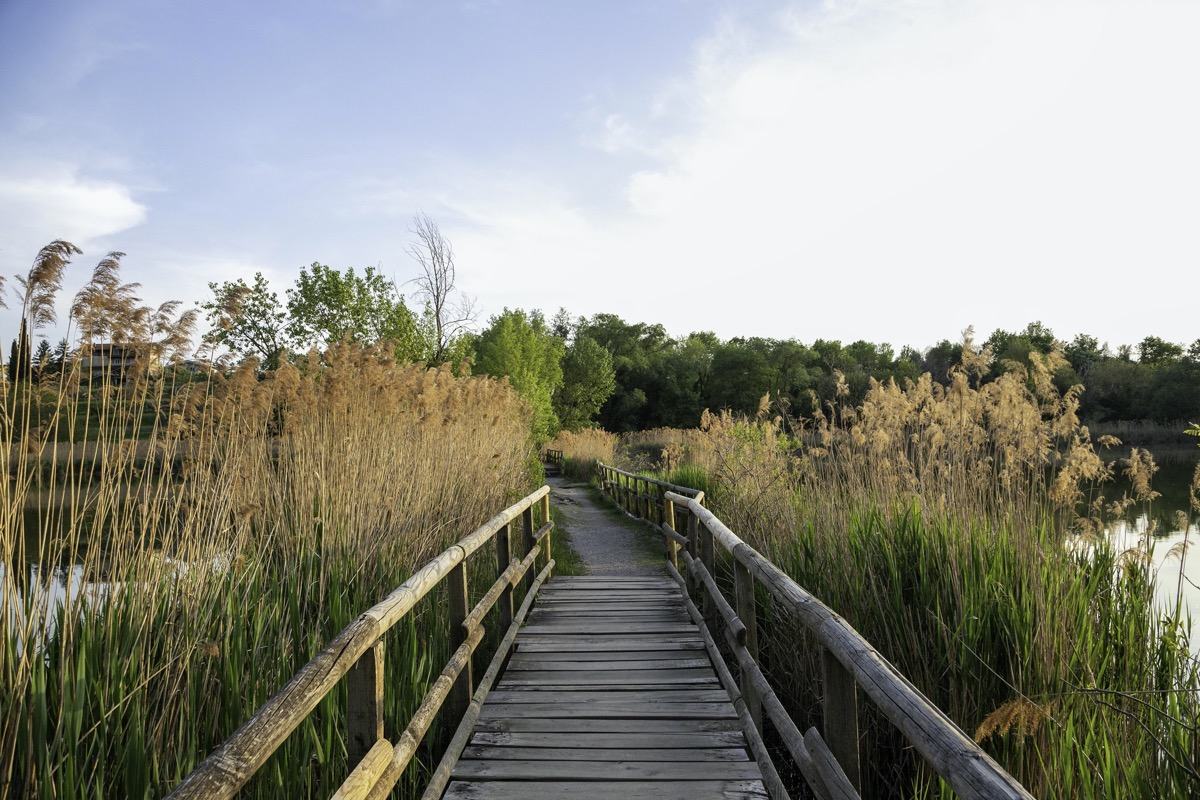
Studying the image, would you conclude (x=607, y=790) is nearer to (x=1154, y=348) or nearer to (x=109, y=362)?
(x=109, y=362)

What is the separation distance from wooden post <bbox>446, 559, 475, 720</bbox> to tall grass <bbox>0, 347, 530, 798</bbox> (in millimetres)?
214

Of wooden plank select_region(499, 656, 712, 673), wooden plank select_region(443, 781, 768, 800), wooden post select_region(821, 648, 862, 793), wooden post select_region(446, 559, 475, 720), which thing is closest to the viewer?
wooden post select_region(821, 648, 862, 793)

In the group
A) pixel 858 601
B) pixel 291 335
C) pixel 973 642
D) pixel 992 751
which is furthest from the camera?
pixel 291 335

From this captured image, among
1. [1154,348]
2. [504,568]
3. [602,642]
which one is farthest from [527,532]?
[1154,348]

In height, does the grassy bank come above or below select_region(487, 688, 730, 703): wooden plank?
above

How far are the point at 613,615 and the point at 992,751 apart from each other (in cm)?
355

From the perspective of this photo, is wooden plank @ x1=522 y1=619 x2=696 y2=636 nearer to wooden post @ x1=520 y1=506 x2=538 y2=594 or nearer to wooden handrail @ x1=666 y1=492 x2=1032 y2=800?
wooden post @ x1=520 y1=506 x2=538 y2=594

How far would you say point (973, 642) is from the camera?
337 cm

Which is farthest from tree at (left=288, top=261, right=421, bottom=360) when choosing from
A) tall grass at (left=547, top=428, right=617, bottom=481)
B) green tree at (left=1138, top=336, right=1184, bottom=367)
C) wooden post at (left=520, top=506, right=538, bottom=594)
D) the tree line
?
green tree at (left=1138, top=336, right=1184, bottom=367)

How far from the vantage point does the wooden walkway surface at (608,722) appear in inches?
127

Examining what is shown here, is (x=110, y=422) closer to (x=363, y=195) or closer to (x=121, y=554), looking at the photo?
(x=121, y=554)

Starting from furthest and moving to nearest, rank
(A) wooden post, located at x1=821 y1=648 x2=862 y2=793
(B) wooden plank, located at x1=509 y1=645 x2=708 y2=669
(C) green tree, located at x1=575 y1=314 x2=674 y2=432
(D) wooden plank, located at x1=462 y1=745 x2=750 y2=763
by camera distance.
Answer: (C) green tree, located at x1=575 y1=314 x2=674 y2=432 < (B) wooden plank, located at x1=509 y1=645 x2=708 y2=669 < (D) wooden plank, located at x1=462 y1=745 x2=750 y2=763 < (A) wooden post, located at x1=821 y1=648 x2=862 y2=793

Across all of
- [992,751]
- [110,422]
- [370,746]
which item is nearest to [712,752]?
[992,751]

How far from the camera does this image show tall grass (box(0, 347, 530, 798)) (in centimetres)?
233
